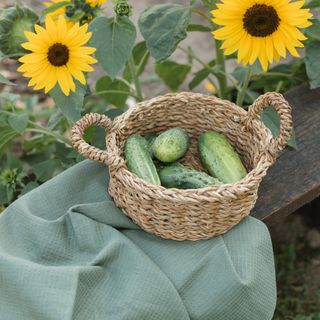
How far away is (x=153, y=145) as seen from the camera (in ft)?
6.08

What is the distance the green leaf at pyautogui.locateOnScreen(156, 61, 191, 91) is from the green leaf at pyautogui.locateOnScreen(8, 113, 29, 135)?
2.41ft

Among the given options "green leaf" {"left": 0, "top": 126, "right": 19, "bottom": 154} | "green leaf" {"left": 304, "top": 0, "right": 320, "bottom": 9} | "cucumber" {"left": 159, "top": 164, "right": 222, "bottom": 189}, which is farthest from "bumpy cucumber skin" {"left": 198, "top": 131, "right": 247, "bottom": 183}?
"green leaf" {"left": 0, "top": 126, "right": 19, "bottom": 154}

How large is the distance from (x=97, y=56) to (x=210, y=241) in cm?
61

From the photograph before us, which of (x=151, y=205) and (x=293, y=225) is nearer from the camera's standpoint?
(x=151, y=205)

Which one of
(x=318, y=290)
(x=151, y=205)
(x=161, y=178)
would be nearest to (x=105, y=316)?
(x=151, y=205)

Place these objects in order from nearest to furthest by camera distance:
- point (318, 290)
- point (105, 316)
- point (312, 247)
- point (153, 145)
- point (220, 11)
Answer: point (105, 316) → point (220, 11) → point (153, 145) → point (318, 290) → point (312, 247)

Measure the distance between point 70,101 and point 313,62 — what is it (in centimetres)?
81

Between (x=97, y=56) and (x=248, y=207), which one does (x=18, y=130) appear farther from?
(x=248, y=207)

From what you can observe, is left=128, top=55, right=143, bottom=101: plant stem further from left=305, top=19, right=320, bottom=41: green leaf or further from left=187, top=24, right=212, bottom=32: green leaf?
left=305, top=19, right=320, bottom=41: green leaf

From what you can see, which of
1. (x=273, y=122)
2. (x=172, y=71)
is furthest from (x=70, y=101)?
(x=172, y=71)

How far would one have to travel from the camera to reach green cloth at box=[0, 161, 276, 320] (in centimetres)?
161

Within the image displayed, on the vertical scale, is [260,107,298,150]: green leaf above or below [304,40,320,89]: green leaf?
below

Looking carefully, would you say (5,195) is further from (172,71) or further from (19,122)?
(172,71)

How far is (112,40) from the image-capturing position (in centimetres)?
186
